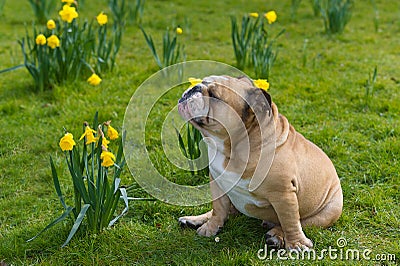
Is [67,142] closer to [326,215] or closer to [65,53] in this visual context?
[326,215]

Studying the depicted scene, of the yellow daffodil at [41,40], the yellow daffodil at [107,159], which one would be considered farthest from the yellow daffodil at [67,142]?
the yellow daffodil at [41,40]

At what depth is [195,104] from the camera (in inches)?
111

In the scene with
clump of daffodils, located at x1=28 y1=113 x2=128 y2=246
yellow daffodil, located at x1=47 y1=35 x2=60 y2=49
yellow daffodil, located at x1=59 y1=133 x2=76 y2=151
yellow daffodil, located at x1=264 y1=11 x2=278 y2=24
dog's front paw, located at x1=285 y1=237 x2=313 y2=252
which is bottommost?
dog's front paw, located at x1=285 y1=237 x2=313 y2=252

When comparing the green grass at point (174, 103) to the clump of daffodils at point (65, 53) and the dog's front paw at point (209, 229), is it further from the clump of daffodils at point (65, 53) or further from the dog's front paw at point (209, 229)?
the clump of daffodils at point (65, 53)

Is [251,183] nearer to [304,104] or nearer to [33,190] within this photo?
[33,190]

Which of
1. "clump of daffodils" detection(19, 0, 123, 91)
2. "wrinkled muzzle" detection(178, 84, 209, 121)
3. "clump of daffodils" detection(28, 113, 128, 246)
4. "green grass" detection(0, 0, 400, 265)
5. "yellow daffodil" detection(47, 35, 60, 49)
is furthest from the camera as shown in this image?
"clump of daffodils" detection(19, 0, 123, 91)

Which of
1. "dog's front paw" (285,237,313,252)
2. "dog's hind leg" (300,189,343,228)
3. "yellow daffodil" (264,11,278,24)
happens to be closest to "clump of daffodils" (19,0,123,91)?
"yellow daffodil" (264,11,278,24)

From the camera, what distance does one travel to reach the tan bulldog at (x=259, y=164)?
2.89m

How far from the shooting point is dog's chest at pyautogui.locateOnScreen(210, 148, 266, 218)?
9.93 ft

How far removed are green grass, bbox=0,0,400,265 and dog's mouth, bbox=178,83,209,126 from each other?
0.78 m

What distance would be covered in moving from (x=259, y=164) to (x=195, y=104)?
0.46 m

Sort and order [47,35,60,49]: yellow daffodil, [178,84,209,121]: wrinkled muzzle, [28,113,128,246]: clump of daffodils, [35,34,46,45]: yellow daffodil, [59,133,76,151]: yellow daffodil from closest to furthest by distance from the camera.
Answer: [178,84,209,121]: wrinkled muzzle → [59,133,76,151]: yellow daffodil → [28,113,128,246]: clump of daffodils → [35,34,46,45]: yellow daffodil → [47,35,60,49]: yellow daffodil

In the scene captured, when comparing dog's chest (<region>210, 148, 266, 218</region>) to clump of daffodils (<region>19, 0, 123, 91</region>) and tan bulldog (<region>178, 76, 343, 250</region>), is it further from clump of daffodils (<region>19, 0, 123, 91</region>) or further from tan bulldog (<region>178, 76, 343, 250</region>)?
clump of daffodils (<region>19, 0, 123, 91</region>)

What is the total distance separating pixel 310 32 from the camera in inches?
293
